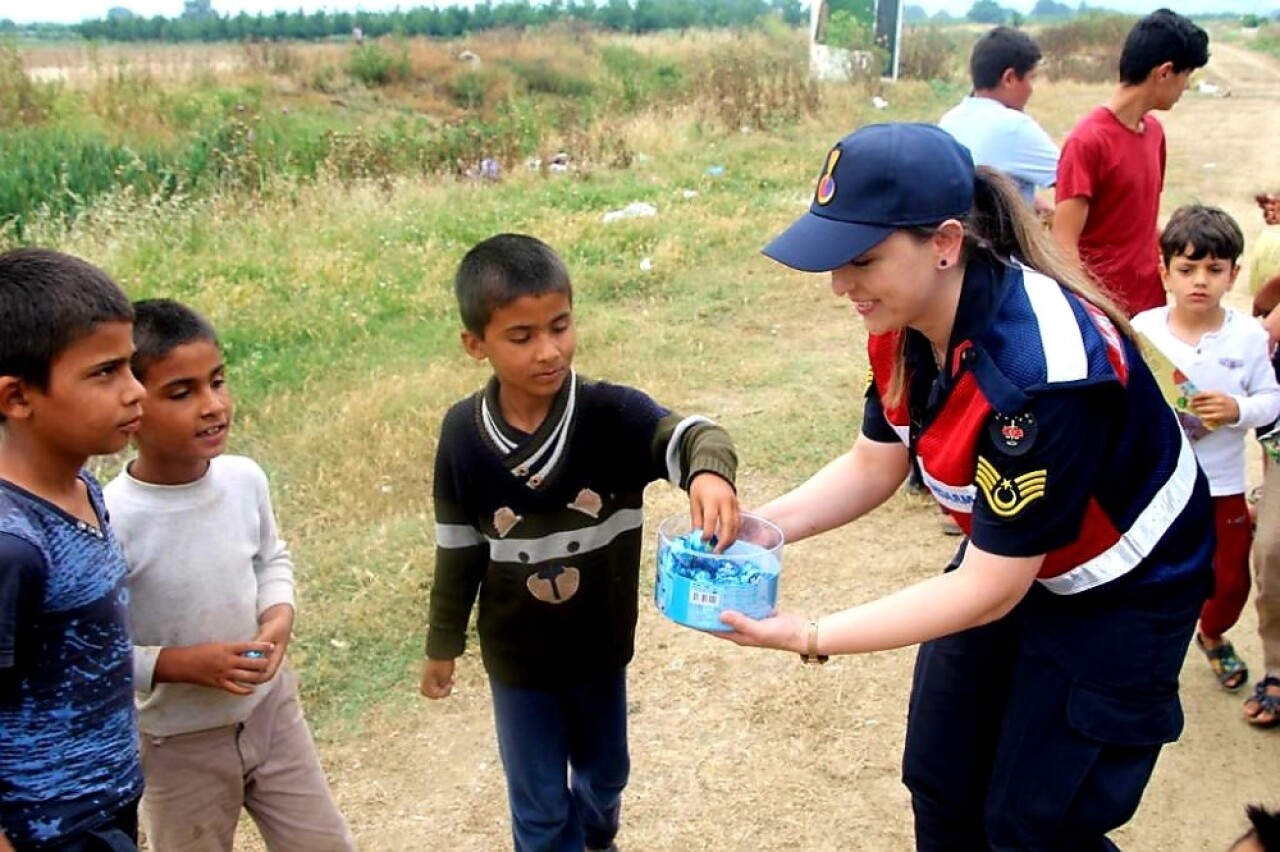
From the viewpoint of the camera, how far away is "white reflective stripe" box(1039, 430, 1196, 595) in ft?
6.57

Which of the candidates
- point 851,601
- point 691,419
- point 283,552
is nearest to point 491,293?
point 691,419

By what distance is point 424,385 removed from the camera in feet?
18.7

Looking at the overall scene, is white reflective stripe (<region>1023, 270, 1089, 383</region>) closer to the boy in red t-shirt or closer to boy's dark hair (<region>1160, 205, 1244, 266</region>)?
boy's dark hair (<region>1160, 205, 1244, 266</region>)

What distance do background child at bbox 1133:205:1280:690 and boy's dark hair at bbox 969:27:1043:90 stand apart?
1812 millimetres

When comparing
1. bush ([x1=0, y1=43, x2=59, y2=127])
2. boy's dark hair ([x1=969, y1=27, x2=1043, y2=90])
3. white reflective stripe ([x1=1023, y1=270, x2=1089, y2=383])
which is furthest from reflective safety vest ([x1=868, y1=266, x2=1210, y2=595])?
bush ([x1=0, y1=43, x2=59, y2=127])

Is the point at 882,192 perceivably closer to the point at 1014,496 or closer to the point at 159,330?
the point at 1014,496

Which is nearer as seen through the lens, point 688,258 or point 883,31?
point 688,258

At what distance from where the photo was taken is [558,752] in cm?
250

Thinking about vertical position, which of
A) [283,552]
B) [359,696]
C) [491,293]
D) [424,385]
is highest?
[491,293]

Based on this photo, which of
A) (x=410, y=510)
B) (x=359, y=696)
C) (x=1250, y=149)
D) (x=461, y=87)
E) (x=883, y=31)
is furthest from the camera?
(x=461, y=87)

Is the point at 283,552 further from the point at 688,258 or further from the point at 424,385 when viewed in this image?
the point at 688,258

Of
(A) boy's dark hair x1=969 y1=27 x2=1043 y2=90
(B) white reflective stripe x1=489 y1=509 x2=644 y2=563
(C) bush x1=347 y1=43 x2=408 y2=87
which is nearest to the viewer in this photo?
(B) white reflective stripe x1=489 y1=509 x2=644 y2=563

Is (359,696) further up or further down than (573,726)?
further down

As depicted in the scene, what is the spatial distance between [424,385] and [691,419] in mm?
3594
